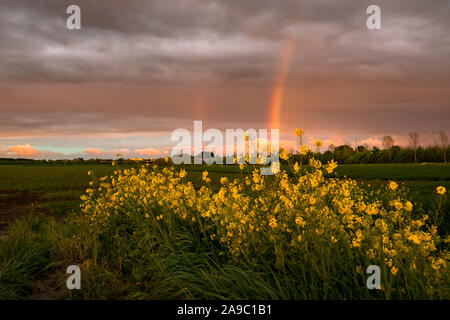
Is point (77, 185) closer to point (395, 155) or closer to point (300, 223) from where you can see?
point (300, 223)

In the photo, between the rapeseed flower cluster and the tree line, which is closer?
the rapeseed flower cluster

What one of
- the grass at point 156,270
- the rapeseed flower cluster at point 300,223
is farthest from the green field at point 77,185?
the grass at point 156,270

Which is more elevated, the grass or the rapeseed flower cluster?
the rapeseed flower cluster

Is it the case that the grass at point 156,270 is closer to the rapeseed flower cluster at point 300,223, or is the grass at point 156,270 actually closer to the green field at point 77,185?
the rapeseed flower cluster at point 300,223

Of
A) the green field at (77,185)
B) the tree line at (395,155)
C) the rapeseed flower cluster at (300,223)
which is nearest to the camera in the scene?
the rapeseed flower cluster at (300,223)

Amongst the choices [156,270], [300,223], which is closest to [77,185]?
[156,270]

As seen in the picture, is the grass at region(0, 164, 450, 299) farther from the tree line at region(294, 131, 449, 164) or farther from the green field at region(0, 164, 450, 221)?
the tree line at region(294, 131, 449, 164)

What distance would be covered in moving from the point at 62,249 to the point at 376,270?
5.65 meters

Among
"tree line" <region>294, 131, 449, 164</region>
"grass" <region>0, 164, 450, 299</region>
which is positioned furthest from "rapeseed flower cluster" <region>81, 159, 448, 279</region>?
"tree line" <region>294, 131, 449, 164</region>

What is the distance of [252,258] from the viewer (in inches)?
170

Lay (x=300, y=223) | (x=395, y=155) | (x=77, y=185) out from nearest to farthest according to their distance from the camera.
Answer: (x=300, y=223), (x=77, y=185), (x=395, y=155)

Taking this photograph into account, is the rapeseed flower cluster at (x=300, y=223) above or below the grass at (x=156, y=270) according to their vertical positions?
above

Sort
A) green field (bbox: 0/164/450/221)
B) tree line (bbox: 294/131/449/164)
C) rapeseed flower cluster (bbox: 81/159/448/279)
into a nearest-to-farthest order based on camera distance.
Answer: rapeseed flower cluster (bbox: 81/159/448/279), green field (bbox: 0/164/450/221), tree line (bbox: 294/131/449/164)
